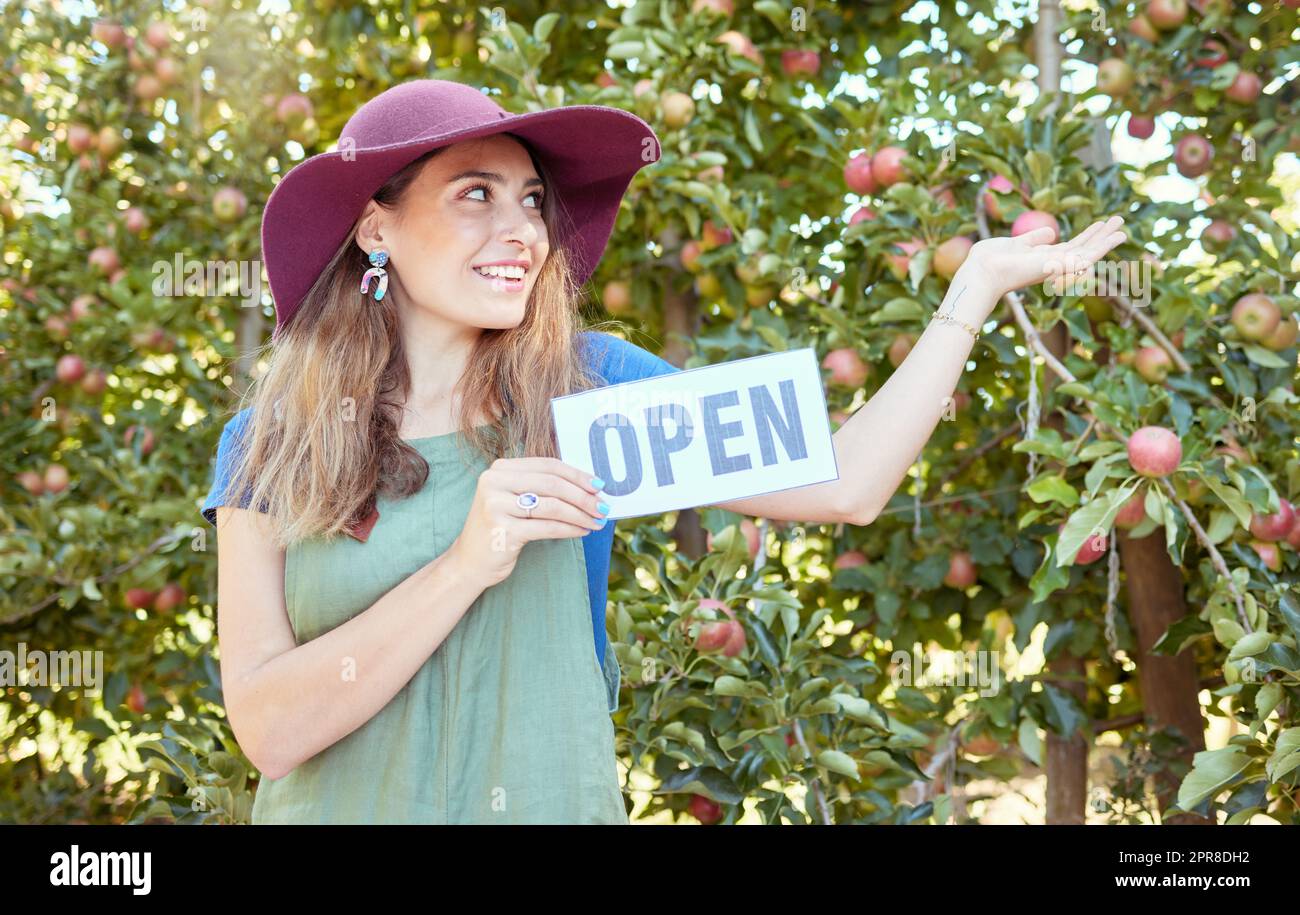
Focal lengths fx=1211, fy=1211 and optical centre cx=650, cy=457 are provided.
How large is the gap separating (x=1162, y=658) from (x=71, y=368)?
2.37 meters

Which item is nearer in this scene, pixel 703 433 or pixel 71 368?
pixel 703 433

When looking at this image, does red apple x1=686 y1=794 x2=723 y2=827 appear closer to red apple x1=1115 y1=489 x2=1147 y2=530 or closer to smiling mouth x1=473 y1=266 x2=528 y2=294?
red apple x1=1115 y1=489 x2=1147 y2=530

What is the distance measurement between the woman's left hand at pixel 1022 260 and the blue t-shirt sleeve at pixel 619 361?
12.9 inches

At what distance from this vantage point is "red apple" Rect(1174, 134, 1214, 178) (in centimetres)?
227

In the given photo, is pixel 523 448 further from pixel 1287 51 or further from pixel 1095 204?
pixel 1287 51

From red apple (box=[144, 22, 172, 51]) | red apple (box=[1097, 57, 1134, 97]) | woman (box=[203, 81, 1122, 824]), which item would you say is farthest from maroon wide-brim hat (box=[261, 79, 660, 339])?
red apple (box=[144, 22, 172, 51])

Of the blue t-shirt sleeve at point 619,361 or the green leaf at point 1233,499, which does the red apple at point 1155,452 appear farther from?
the blue t-shirt sleeve at point 619,361

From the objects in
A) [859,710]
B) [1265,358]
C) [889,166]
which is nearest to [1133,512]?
[1265,358]

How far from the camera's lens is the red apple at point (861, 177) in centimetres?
207

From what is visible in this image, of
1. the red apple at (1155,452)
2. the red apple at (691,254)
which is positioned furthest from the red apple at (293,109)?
the red apple at (1155,452)

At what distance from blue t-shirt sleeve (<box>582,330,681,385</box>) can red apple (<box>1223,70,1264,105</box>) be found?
1463 millimetres

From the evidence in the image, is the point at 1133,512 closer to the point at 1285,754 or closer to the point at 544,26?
the point at 1285,754

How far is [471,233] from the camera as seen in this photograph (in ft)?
3.78

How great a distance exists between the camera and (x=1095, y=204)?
1.92m
